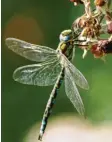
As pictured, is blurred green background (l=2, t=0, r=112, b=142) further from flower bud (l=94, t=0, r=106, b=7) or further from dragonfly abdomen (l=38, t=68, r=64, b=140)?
flower bud (l=94, t=0, r=106, b=7)

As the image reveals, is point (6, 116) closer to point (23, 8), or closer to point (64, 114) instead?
point (64, 114)

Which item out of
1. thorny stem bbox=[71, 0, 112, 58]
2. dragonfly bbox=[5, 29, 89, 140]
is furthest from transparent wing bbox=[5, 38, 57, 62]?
thorny stem bbox=[71, 0, 112, 58]

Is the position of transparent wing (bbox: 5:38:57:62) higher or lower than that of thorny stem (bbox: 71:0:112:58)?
lower

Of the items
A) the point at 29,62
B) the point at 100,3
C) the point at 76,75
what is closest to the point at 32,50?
the point at 29,62

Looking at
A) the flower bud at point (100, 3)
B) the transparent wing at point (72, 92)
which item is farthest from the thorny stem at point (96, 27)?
the transparent wing at point (72, 92)

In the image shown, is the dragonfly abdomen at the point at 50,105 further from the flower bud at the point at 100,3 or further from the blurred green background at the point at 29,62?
the flower bud at the point at 100,3

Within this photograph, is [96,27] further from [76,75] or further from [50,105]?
[50,105]

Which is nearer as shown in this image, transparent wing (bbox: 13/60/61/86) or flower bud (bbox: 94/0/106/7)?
flower bud (bbox: 94/0/106/7)
